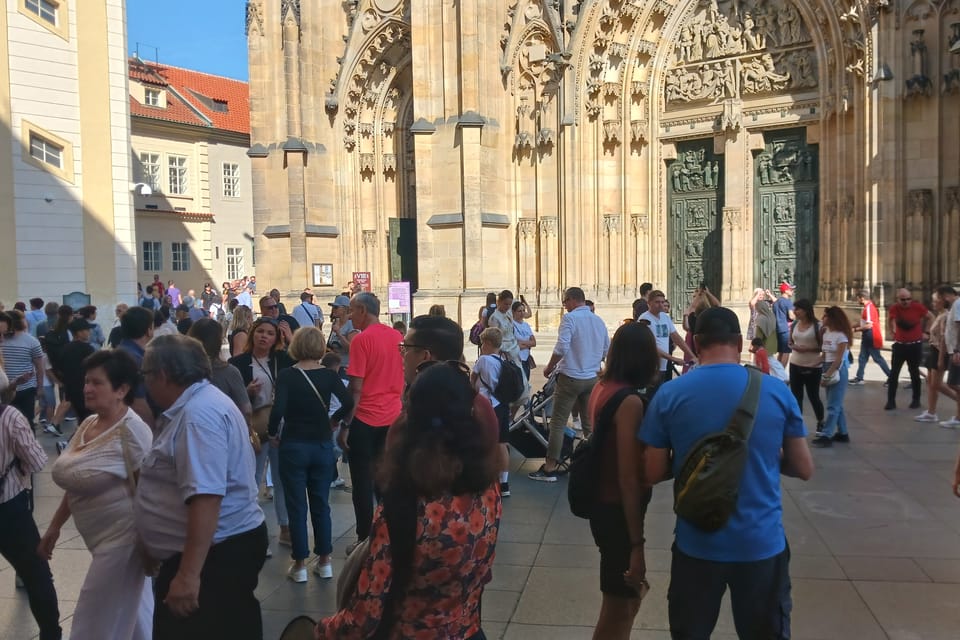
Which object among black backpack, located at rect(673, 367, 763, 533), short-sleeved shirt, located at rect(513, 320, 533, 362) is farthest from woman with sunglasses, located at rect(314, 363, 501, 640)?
short-sleeved shirt, located at rect(513, 320, 533, 362)

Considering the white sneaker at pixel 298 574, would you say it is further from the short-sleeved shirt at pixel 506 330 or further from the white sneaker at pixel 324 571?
the short-sleeved shirt at pixel 506 330

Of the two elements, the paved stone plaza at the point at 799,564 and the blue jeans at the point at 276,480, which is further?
the blue jeans at the point at 276,480

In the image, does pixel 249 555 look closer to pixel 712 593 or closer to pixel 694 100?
pixel 712 593

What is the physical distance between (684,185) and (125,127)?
14.3 m

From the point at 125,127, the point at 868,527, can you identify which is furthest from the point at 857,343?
the point at 125,127

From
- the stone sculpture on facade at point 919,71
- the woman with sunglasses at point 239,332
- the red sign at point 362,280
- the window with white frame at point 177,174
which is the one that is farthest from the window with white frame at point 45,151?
the stone sculpture on facade at point 919,71

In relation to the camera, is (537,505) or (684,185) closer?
(537,505)

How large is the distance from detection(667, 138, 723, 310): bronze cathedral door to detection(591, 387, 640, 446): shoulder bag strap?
53.6ft

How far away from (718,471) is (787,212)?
16.9m

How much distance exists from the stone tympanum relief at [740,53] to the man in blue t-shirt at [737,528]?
1670cm

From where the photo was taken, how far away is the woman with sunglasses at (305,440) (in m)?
5.54

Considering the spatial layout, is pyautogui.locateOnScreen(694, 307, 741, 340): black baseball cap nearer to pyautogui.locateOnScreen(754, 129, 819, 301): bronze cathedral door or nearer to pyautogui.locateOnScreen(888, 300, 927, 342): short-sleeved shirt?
pyautogui.locateOnScreen(888, 300, 927, 342): short-sleeved shirt

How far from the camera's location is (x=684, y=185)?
65.4ft

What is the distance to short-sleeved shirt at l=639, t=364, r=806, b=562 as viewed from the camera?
3.26 m
